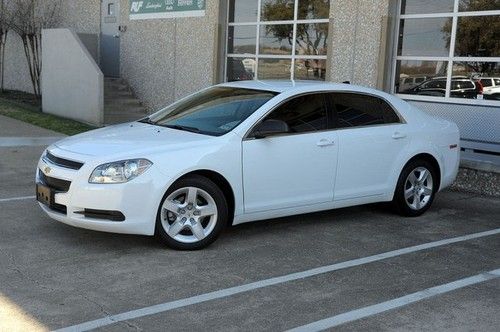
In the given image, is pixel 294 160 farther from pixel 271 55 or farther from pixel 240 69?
pixel 240 69

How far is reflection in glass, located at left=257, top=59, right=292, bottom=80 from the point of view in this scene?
12.6 metres

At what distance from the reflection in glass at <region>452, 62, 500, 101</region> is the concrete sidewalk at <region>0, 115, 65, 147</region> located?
736cm

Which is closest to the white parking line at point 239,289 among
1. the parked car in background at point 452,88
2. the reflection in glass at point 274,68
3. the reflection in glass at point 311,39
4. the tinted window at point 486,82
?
the tinted window at point 486,82

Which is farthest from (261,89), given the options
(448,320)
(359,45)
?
(359,45)

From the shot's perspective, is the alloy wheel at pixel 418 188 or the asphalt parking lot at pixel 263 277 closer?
the asphalt parking lot at pixel 263 277

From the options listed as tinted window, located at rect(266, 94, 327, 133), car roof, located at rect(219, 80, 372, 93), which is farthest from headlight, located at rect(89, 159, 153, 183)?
car roof, located at rect(219, 80, 372, 93)

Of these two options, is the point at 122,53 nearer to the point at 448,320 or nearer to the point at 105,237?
the point at 105,237

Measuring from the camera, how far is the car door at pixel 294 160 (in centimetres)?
587

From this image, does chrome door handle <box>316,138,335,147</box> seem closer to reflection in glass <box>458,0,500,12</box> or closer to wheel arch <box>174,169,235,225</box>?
wheel arch <box>174,169,235,225</box>

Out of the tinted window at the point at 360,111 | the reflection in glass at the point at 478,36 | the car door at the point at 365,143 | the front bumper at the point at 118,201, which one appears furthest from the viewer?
the reflection in glass at the point at 478,36

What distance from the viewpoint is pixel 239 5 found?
13.5 meters

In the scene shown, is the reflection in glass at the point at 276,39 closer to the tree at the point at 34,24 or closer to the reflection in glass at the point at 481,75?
the reflection in glass at the point at 481,75

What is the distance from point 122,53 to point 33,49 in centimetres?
324

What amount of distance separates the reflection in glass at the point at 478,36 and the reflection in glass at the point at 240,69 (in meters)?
4.84
